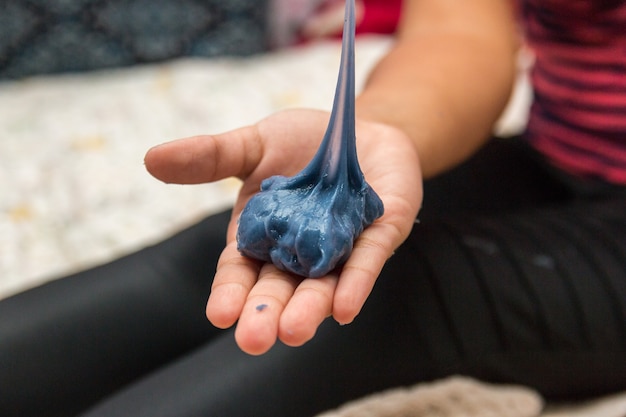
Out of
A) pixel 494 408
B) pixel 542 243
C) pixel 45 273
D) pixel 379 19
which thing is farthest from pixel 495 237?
pixel 379 19

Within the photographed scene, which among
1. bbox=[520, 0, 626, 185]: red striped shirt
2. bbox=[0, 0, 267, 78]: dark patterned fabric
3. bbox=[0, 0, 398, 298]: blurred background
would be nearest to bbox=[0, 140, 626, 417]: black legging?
bbox=[520, 0, 626, 185]: red striped shirt

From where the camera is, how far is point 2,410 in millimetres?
516

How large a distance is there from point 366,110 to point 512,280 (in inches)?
7.6

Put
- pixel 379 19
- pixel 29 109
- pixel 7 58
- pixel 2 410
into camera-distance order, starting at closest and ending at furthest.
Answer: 1. pixel 2 410
2. pixel 29 109
3. pixel 7 58
4. pixel 379 19

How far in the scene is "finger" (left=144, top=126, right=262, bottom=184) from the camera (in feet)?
1.35

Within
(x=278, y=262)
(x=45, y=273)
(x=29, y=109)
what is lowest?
(x=45, y=273)

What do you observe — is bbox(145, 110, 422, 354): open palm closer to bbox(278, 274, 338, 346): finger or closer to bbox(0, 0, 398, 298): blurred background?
bbox(278, 274, 338, 346): finger

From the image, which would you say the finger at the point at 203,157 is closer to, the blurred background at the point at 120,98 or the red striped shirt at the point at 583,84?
the blurred background at the point at 120,98

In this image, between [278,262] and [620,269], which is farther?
[620,269]

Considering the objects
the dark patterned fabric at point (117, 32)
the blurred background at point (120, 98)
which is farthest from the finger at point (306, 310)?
the dark patterned fabric at point (117, 32)

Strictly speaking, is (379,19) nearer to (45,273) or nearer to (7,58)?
(7,58)

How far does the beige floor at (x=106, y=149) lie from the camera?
0.90 meters

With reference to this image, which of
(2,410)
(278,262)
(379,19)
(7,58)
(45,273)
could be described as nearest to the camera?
(278,262)

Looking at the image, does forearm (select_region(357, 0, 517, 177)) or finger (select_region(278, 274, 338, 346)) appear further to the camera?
forearm (select_region(357, 0, 517, 177))
